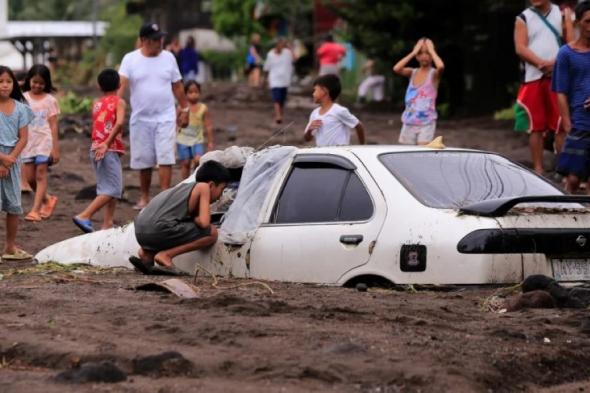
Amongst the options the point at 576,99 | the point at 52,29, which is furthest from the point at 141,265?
the point at 52,29

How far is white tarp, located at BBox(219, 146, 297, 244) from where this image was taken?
9.61 metres

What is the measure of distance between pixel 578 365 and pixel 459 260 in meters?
1.66

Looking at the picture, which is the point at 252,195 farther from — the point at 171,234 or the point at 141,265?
the point at 141,265

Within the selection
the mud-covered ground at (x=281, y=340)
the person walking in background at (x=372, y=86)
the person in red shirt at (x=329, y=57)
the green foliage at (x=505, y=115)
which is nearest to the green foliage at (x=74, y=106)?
the person in red shirt at (x=329, y=57)

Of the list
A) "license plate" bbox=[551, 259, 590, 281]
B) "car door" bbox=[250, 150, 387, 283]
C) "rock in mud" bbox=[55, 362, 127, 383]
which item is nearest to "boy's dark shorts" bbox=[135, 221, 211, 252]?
"car door" bbox=[250, 150, 387, 283]

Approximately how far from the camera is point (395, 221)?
8.77m

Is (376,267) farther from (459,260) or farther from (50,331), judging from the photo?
(50,331)

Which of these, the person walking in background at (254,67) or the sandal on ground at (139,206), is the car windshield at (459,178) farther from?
the person walking in background at (254,67)

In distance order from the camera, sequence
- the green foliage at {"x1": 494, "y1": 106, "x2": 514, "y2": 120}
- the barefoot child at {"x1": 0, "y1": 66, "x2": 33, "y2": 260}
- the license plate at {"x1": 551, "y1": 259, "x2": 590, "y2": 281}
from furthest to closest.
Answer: the green foliage at {"x1": 494, "y1": 106, "x2": 514, "y2": 120} < the barefoot child at {"x1": 0, "y1": 66, "x2": 33, "y2": 260} < the license plate at {"x1": 551, "y1": 259, "x2": 590, "y2": 281}

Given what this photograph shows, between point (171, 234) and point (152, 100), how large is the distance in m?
4.60

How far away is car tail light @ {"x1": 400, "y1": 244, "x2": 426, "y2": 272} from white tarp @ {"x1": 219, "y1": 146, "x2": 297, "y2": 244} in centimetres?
121

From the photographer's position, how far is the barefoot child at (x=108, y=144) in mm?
13109

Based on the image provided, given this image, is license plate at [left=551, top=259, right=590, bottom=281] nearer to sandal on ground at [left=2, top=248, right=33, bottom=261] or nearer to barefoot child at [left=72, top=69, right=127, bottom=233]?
sandal on ground at [left=2, top=248, right=33, bottom=261]

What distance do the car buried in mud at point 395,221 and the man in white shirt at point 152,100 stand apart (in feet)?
14.7
